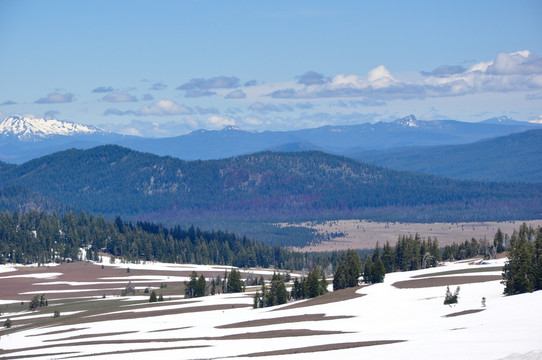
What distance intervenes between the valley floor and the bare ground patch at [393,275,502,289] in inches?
6.3

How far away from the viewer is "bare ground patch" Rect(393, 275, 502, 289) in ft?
317

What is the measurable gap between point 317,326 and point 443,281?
32851 millimetres

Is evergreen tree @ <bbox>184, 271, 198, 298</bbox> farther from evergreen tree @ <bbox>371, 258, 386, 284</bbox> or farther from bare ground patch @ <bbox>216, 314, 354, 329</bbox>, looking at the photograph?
bare ground patch @ <bbox>216, 314, 354, 329</bbox>

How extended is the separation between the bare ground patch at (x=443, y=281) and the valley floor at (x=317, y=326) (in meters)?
0.16

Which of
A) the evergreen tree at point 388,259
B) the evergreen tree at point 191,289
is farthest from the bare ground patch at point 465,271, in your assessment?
the evergreen tree at point 191,289

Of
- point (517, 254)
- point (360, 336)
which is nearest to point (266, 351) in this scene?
point (360, 336)

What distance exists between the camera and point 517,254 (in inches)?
3189

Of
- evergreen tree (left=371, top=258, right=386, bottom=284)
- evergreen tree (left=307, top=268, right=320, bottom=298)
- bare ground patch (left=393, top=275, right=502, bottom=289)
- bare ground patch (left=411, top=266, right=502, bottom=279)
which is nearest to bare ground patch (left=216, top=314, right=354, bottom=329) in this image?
bare ground patch (left=393, top=275, right=502, bottom=289)

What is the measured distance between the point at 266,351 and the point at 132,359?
11191mm

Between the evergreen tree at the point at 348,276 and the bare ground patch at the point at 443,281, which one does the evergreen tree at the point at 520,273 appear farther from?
the evergreen tree at the point at 348,276

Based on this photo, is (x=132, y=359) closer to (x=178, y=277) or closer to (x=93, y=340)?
(x=93, y=340)

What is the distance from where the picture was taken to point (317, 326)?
2899 inches

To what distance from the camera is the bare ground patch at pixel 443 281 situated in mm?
96756

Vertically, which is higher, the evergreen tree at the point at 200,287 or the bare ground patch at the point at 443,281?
the bare ground patch at the point at 443,281
